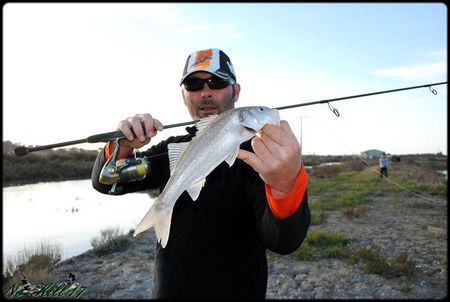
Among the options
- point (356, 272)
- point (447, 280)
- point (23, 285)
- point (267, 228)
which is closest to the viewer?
point (267, 228)

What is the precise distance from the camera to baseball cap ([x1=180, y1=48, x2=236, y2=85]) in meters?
3.66

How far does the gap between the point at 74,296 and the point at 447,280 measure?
25.4 ft

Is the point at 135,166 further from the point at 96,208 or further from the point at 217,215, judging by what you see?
the point at 96,208

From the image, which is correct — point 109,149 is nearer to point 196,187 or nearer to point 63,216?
point 196,187

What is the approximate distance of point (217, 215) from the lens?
9.60ft

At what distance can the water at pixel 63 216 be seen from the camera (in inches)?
464

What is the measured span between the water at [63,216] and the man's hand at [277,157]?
9.37 m

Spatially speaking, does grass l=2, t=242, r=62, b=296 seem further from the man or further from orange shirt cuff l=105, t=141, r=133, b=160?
the man

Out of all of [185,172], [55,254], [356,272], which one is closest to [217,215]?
[185,172]

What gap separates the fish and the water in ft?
28.7

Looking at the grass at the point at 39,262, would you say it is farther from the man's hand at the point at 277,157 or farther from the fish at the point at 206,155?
the man's hand at the point at 277,157

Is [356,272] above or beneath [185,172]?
beneath

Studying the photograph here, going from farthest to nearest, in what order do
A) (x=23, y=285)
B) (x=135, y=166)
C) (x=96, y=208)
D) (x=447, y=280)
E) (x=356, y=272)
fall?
1. (x=96, y=208)
2. (x=356, y=272)
3. (x=447, y=280)
4. (x=23, y=285)
5. (x=135, y=166)

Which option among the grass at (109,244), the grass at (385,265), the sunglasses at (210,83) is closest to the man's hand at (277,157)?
the sunglasses at (210,83)
